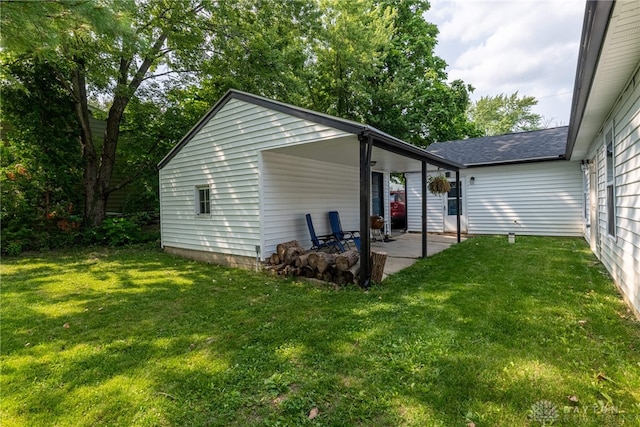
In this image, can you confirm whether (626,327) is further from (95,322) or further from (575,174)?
(575,174)

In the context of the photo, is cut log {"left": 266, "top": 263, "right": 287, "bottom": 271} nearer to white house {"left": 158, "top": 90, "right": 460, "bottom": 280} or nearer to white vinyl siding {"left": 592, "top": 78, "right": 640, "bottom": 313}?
white house {"left": 158, "top": 90, "right": 460, "bottom": 280}

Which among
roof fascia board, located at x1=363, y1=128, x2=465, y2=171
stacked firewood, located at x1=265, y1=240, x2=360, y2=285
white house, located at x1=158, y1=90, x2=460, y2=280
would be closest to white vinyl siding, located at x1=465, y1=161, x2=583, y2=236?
white house, located at x1=158, y1=90, x2=460, y2=280

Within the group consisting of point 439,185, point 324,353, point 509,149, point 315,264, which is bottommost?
point 324,353

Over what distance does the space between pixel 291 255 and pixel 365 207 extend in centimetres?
175

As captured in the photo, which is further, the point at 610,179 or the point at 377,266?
the point at 377,266

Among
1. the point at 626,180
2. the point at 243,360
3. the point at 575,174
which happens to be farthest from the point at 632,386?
the point at 575,174

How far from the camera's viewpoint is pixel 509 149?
1091 centimetres

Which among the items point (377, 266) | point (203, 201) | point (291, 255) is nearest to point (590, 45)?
point (377, 266)

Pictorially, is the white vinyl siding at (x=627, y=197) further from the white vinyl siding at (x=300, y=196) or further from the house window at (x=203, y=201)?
the house window at (x=203, y=201)

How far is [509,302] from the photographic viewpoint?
394cm

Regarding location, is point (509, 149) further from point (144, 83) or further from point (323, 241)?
point (144, 83)

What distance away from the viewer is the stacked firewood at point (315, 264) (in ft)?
16.3

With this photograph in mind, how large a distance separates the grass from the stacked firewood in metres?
0.32

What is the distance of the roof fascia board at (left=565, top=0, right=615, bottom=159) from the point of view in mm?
2088
